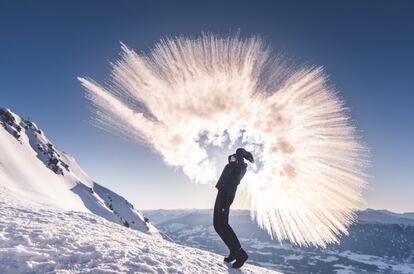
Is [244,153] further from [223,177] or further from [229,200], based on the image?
[229,200]

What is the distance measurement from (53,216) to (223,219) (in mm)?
6633

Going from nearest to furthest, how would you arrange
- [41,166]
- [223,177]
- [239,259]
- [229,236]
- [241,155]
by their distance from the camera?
[239,259] → [229,236] → [223,177] → [241,155] → [41,166]

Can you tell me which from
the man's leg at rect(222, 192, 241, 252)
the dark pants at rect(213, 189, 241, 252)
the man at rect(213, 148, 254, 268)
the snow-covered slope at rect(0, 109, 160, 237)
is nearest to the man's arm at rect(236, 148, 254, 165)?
the man at rect(213, 148, 254, 268)

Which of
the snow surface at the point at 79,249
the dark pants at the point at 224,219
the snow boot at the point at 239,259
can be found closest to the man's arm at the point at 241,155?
the dark pants at the point at 224,219

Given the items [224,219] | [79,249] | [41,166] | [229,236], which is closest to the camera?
[79,249]

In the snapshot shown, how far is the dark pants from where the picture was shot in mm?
12156

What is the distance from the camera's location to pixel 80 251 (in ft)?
31.9

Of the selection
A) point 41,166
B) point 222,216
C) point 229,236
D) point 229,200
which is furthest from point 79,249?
point 41,166

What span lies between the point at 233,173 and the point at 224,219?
1.55 m

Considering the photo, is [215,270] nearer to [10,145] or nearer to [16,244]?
[16,244]

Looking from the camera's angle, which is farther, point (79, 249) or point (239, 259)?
point (239, 259)

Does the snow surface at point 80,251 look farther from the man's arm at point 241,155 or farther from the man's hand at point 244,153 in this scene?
the man's hand at point 244,153

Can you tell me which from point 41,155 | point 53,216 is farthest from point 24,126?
point 53,216

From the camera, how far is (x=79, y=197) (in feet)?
302
